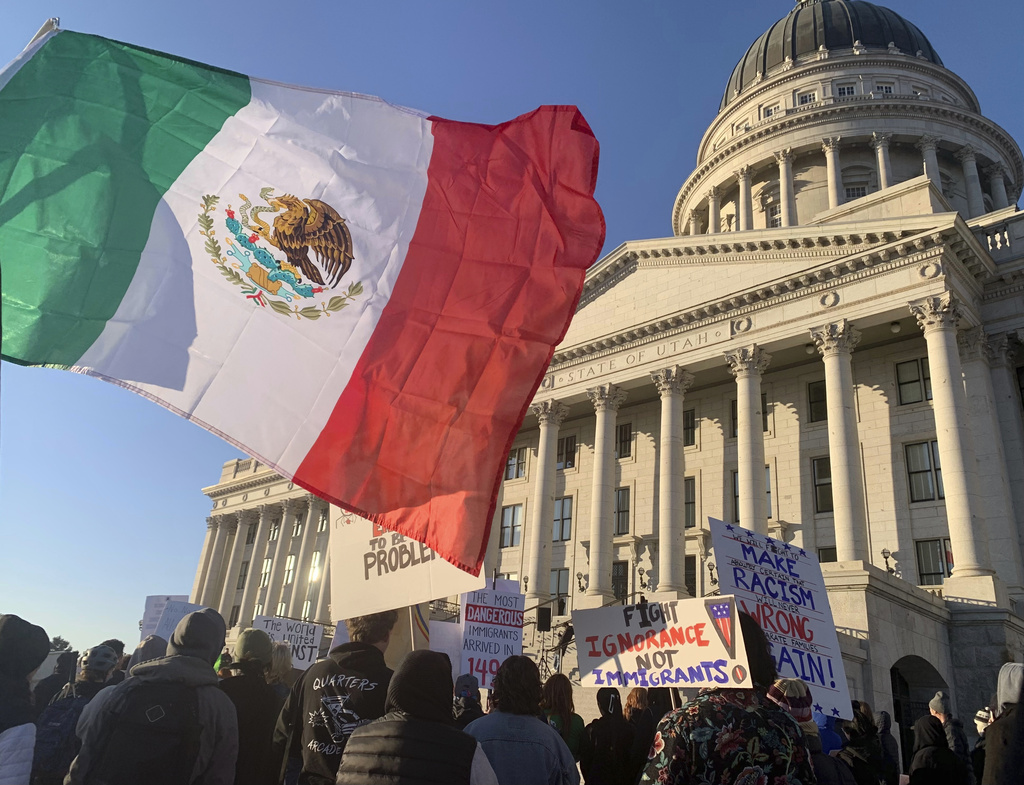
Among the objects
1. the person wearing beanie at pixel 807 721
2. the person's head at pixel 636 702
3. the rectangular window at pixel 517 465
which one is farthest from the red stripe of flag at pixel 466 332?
the rectangular window at pixel 517 465

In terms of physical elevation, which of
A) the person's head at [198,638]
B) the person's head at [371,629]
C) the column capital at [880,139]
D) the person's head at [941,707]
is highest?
the column capital at [880,139]

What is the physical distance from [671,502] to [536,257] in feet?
75.5

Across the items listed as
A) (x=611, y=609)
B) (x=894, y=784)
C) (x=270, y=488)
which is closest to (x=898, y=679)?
(x=894, y=784)

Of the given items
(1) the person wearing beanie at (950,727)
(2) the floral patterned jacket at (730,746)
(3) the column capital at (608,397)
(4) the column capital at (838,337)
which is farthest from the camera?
(3) the column capital at (608,397)

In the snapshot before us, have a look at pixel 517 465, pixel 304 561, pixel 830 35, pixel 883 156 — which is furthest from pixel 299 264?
pixel 830 35

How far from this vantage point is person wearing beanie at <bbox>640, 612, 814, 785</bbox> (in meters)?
3.29

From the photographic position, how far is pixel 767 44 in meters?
55.3

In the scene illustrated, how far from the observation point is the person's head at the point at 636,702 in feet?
24.6

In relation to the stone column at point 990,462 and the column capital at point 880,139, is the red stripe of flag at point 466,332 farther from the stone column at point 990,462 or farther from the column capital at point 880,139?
the column capital at point 880,139

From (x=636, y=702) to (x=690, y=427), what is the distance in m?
26.1

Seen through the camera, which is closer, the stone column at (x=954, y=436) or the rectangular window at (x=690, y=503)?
the stone column at (x=954, y=436)

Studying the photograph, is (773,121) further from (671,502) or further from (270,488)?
(270,488)

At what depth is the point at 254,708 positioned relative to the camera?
5.25 metres

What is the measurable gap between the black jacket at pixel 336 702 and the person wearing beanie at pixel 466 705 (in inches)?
58.5
